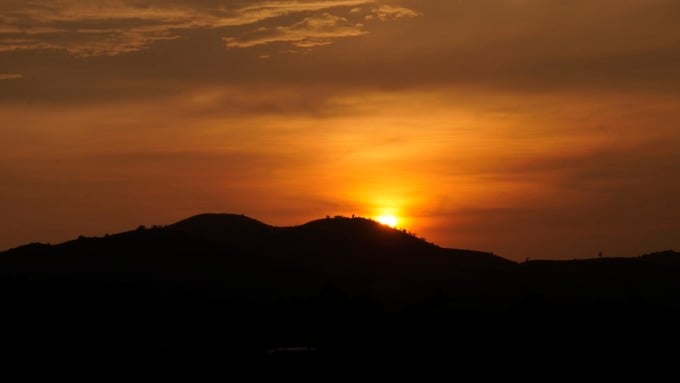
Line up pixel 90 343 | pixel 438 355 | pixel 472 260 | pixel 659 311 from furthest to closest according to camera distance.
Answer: pixel 472 260, pixel 659 311, pixel 90 343, pixel 438 355

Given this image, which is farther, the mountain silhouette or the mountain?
the mountain

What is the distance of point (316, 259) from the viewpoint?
313 ft

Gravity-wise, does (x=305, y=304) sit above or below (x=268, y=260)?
below

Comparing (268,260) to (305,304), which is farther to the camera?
(268,260)

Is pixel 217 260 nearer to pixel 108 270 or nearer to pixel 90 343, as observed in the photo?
pixel 108 270

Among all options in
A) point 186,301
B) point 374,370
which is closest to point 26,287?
point 186,301

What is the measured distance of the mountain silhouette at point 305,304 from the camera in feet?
170

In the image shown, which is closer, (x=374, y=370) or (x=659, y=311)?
(x=374, y=370)

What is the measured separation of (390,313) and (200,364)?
24545mm

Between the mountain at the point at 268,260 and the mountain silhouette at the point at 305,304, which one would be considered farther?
the mountain at the point at 268,260

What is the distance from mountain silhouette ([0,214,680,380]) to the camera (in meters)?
51.9

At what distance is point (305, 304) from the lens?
70.8 m

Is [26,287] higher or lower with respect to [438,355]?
higher

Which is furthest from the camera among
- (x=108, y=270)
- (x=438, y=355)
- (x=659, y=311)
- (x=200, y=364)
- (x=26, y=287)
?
(x=108, y=270)
